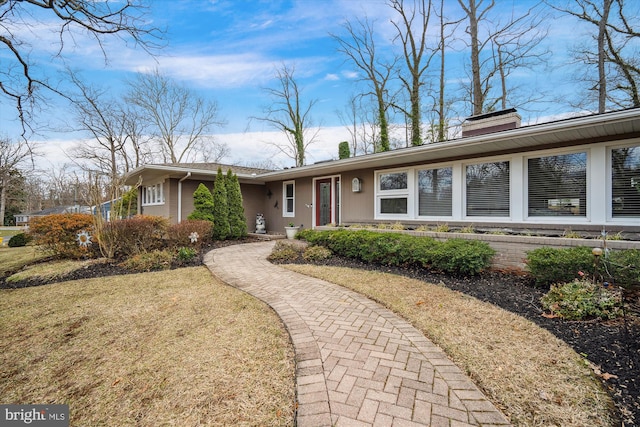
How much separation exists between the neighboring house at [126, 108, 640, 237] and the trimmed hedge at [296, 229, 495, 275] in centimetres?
152

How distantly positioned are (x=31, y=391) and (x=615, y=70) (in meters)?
17.0

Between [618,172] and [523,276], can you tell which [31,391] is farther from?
[618,172]

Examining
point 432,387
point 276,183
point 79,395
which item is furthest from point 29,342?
point 276,183

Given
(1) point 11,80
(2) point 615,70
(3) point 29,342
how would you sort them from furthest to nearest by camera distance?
(2) point 615,70 → (1) point 11,80 → (3) point 29,342

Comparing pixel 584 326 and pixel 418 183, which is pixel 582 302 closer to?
pixel 584 326

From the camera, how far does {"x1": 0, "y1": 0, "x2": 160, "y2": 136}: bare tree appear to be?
5.18 m

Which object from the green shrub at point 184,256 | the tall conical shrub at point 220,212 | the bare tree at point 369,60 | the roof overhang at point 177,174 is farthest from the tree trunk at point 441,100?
the green shrub at point 184,256

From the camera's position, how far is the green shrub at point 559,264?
12.6 ft

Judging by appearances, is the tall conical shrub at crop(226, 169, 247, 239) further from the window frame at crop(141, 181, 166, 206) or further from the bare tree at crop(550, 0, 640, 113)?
the bare tree at crop(550, 0, 640, 113)

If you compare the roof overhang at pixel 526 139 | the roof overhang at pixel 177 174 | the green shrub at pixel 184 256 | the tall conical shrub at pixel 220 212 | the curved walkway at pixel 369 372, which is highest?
the roof overhang at pixel 177 174

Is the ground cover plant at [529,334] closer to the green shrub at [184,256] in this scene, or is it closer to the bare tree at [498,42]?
the green shrub at [184,256]

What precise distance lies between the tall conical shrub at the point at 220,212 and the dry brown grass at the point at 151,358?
508cm

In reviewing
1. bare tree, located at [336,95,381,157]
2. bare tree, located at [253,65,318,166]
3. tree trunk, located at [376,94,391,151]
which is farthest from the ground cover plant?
bare tree, located at [253,65,318,166]

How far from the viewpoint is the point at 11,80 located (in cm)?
570
